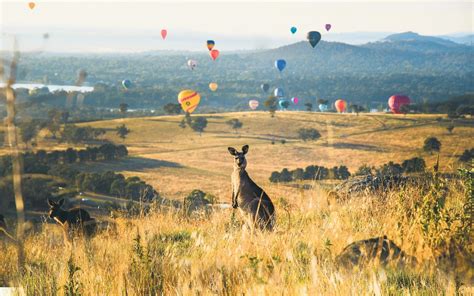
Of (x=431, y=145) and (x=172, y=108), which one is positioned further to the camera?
(x=172, y=108)

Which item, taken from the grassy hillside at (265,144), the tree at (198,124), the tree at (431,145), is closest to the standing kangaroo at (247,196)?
the grassy hillside at (265,144)

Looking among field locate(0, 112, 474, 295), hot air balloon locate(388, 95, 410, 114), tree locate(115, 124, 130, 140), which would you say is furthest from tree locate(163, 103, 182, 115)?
field locate(0, 112, 474, 295)

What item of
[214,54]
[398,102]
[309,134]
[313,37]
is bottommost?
[309,134]

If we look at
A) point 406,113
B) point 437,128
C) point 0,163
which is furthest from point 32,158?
point 406,113

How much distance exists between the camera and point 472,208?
761 centimetres

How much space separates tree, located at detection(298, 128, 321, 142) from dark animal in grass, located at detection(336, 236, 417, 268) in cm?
13509

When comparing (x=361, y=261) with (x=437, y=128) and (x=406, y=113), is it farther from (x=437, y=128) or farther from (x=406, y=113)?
(x=406, y=113)

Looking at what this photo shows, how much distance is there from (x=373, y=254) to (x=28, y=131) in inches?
5191

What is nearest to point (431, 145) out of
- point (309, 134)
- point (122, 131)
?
point (309, 134)

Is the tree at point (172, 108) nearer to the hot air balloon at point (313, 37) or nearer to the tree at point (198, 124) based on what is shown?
the tree at point (198, 124)

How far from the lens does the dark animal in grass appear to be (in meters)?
6.82

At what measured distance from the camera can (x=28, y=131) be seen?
13012cm

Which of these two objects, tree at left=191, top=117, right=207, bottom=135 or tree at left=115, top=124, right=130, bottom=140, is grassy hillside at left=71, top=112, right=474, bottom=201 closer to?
tree at left=115, top=124, right=130, bottom=140

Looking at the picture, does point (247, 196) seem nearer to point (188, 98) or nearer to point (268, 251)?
point (268, 251)
